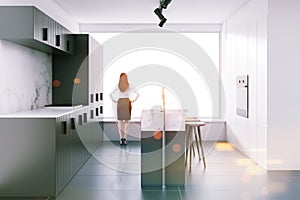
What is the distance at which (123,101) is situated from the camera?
8523 millimetres

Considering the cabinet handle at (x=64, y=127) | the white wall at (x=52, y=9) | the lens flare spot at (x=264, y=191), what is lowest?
the lens flare spot at (x=264, y=191)

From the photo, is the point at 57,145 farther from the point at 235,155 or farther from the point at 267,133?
the point at 235,155

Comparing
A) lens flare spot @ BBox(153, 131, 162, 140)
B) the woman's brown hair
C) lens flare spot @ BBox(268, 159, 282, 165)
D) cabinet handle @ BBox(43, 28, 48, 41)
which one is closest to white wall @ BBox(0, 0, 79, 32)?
cabinet handle @ BBox(43, 28, 48, 41)

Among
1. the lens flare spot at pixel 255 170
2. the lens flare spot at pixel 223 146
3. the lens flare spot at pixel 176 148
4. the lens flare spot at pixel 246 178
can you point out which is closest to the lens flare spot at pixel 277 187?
the lens flare spot at pixel 246 178

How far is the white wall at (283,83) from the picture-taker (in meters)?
5.82

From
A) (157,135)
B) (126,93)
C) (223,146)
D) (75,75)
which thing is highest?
(75,75)

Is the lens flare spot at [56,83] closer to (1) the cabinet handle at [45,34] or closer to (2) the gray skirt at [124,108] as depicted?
(2) the gray skirt at [124,108]

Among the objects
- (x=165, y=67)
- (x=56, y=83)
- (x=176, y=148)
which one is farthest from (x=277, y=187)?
(x=165, y=67)

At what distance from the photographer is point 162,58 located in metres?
9.91

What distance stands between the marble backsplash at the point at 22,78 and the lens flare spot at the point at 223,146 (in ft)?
10.6

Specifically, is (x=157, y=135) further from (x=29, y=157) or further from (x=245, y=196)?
(x=29, y=157)

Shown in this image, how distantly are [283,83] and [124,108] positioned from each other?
358 centimetres

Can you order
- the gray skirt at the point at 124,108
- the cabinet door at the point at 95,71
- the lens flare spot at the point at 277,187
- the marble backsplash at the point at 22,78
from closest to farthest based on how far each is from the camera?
the lens flare spot at the point at 277,187 < the marble backsplash at the point at 22,78 < the cabinet door at the point at 95,71 < the gray skirt at the point at 124,108

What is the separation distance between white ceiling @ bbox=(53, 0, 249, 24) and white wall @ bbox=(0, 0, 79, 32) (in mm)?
89
